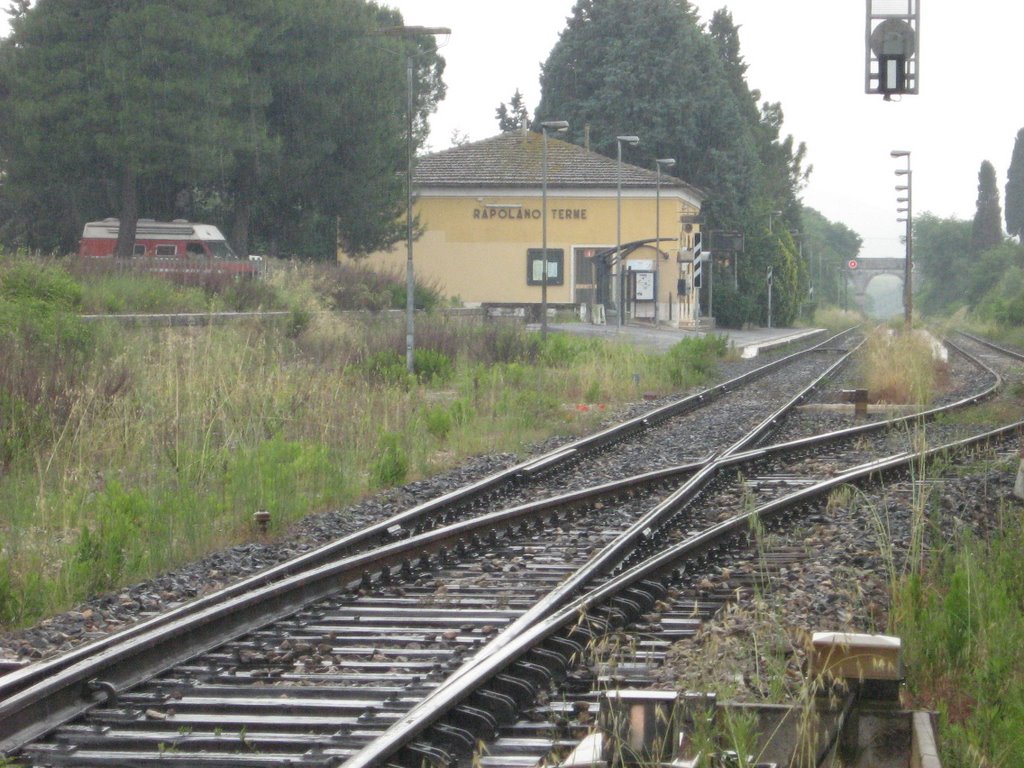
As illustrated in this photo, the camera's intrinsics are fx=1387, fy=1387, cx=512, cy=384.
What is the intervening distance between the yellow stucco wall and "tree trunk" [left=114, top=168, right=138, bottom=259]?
47.4 ft

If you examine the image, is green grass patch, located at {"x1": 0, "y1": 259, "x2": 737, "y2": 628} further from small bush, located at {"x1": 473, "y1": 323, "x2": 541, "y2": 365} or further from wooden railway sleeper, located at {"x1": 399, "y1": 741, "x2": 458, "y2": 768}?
wooden railway sleeper, located at {"x1": 399, "y1": 741, "x2": 458, "y2": 768}

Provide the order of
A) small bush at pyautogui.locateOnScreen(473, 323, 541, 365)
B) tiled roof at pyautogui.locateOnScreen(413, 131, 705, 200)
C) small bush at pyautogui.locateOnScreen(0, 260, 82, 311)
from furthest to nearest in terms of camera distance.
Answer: tiled roof at pyautogui.locateOnScreen(413, 131, 705, 200) < small bush at pyautogui.locateOnScreen(473, 323, 541, 365) < small bush at pyautogui.locateOnScreen(0, 260, 82, 311)

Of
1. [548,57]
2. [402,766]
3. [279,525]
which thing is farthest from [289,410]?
[548,57]

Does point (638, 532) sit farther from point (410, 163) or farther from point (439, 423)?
point (410, 163)

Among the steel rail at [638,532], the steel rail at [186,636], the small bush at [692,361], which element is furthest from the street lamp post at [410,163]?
the steel rail at [186,636]

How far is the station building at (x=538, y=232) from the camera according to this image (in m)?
58.5

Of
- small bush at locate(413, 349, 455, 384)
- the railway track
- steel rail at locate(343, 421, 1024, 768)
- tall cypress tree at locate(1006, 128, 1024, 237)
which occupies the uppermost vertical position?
tall cypress tree at locate(1006, 128, 1024, 237)

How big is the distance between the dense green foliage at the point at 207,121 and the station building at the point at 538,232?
4.27 metres

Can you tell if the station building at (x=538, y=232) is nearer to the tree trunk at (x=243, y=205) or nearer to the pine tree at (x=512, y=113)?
the tree trunk at (x=243, y=205)

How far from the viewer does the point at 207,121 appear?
4422cm

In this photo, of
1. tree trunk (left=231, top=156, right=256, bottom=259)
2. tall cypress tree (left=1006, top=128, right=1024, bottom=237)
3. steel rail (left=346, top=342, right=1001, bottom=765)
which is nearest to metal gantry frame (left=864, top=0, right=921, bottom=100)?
steel rail (left=346, top=342, right=1001, bottom=765)

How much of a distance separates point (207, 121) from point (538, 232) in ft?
61.2

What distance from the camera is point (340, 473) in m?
12.1

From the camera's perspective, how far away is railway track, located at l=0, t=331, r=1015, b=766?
16.5ft
